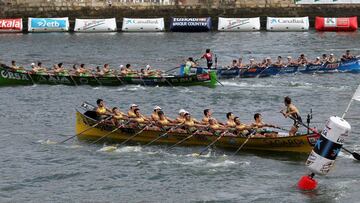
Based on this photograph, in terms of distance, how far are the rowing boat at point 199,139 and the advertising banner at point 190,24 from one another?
60.1 metres

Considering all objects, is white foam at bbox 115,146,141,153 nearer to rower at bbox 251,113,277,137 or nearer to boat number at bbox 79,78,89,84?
rower at bbox 251,113,277,137

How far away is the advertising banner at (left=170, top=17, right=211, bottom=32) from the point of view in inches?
3996

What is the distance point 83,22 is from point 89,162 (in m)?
66.1

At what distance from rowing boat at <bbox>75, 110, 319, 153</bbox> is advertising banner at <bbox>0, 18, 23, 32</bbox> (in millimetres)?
61153

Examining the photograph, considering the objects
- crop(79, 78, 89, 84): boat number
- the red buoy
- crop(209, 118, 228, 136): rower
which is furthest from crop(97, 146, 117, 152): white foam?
crop(79, 78, 89, 84): boat number

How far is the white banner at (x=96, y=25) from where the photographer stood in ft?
333

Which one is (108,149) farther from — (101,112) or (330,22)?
(330,22)

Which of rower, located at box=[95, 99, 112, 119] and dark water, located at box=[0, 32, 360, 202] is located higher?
rower, located at box=[95, 99, 112, 119]

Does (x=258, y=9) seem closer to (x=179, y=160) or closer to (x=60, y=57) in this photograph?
(x=60, y=57)

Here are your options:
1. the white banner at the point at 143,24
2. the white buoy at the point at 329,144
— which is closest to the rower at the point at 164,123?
the white buoy at the point at 329,144

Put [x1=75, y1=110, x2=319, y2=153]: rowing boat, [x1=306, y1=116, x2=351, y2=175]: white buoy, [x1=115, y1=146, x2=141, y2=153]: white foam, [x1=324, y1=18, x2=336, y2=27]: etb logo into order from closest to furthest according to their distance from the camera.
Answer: [x1=306, y1=116, x2=351, y2=175]: white buoy < [x1=75, y1=110, x2=319, y2=153]: rowing boat < [x1=115, y1=146, x2=141, y2=153]: white foam < [x1=324, y1=18, x2=336, y2=27]: etb logo

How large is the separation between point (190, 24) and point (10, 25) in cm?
2238

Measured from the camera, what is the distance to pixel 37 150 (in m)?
40.6

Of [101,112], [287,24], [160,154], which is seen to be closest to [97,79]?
[101,112]
